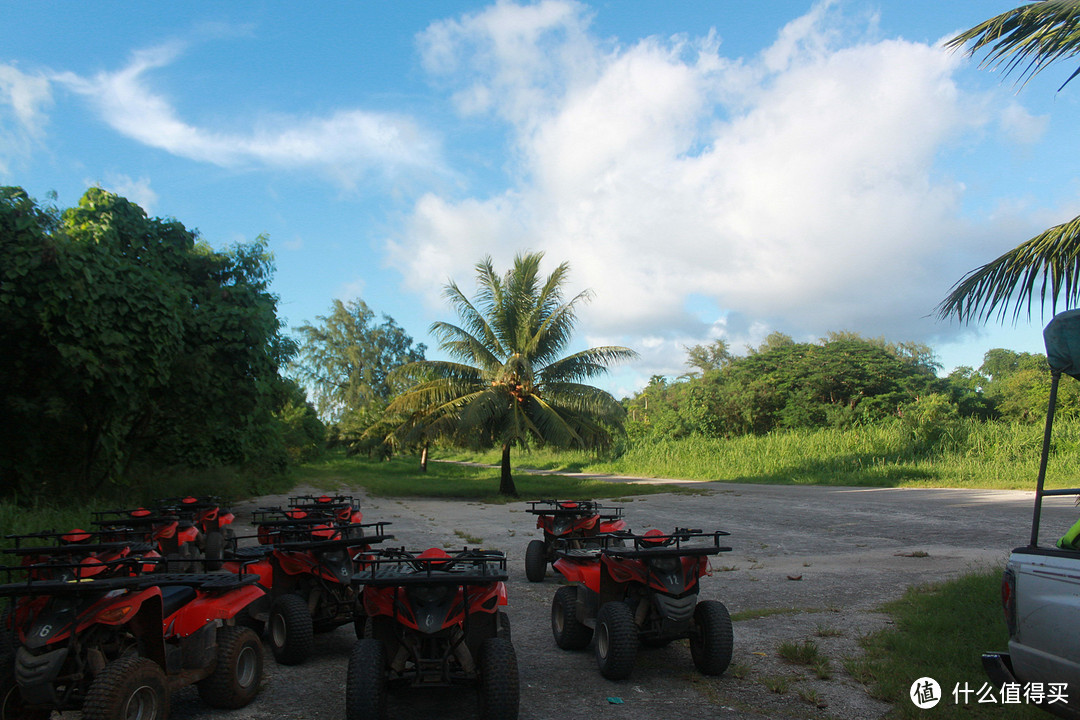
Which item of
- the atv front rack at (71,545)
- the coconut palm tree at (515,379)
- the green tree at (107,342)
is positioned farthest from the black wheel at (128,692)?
the coconut palm tree at (515,379)

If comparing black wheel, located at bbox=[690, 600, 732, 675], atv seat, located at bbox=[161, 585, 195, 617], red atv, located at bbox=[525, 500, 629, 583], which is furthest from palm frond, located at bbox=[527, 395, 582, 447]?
atv seat, located at bbox=[161, 585, 195, 617]

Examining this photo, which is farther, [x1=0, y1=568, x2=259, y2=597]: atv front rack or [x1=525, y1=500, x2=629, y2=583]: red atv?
[x1=525, y1=500, x2=629, y2=583]: red atv

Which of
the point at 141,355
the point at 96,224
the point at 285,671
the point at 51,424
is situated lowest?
the point at 285,671

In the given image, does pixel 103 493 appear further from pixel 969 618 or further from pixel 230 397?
pixel 969 618

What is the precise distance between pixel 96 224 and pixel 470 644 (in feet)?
44.0

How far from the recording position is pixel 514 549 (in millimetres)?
11438

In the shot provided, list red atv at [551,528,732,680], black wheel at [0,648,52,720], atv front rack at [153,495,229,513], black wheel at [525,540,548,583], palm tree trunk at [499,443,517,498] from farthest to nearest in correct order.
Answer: palm tree trunk at [499,443,517,498], atv front rack at [153,495,229,513], black wheel at [525,540,548,583], red atv at [551,528,732,680], black wheel at [0,648,52,720]

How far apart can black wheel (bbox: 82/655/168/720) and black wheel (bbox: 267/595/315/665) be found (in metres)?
1.49

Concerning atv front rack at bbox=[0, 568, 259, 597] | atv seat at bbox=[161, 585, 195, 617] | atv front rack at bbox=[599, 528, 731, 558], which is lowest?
atv seat at bbox=[161, 585, 195, 617]

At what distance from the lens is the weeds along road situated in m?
4.53

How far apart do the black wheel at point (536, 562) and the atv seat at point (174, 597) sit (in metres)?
4.86

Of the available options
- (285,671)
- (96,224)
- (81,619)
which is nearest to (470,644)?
(285,671)

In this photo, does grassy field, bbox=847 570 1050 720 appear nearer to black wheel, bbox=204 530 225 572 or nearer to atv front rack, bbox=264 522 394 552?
atv front rack, bbox=264 522 394 552

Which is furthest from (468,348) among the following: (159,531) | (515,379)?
(159,531)
